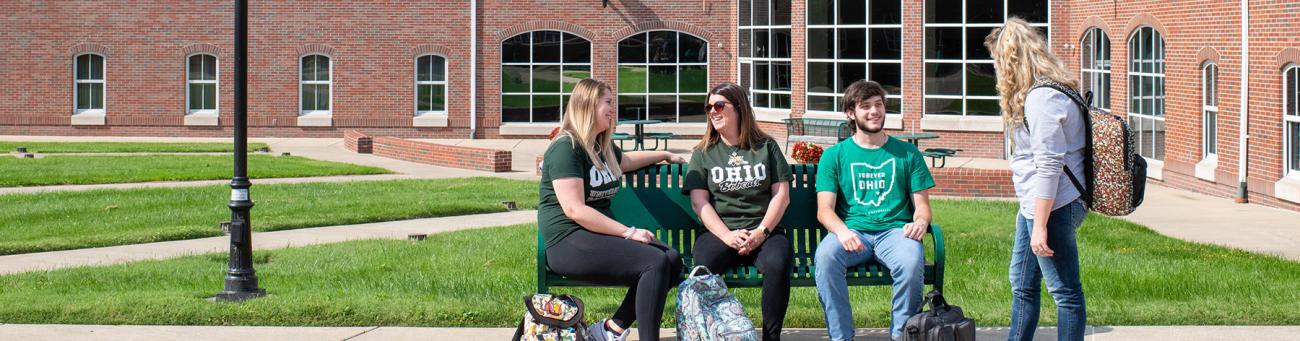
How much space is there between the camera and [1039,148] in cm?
645

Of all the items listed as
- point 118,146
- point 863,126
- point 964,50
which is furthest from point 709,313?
point 118,146

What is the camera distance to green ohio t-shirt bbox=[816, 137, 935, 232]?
24.6 ft

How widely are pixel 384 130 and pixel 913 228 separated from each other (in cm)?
2700

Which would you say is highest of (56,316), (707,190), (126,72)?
(126,72)

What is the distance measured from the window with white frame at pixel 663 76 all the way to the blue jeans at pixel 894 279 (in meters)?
26.1

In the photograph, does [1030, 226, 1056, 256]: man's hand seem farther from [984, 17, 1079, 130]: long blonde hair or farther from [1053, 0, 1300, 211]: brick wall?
[1053, 0, 1300, 211]: brick wall

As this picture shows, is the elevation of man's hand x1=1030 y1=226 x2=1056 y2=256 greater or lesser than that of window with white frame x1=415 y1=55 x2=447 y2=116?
lesser

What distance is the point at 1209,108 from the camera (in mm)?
19359

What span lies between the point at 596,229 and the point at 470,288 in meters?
2.17

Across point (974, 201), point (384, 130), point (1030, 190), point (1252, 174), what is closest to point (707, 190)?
point (1030, 190)

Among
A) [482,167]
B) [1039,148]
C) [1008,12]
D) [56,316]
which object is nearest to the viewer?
[1039,148]

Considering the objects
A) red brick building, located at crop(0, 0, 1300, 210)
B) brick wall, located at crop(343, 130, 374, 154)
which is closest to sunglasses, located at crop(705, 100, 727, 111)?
brick wall, located at crop(343, 130, 374, 154)

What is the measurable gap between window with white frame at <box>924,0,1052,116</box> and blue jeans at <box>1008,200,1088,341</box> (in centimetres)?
1954

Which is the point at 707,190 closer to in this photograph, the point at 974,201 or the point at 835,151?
the point at 835,151
